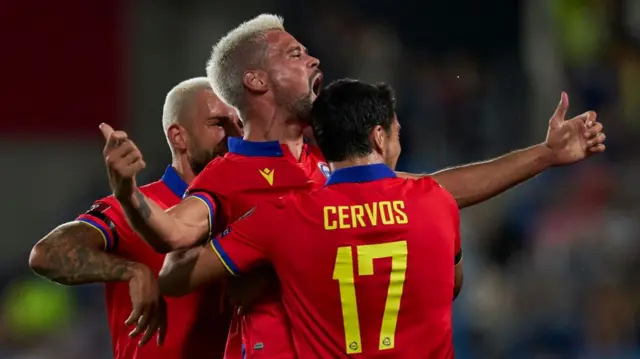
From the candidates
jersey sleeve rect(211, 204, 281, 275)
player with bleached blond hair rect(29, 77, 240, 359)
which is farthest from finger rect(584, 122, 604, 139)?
player with bleached blond hair rect(29, 77, 240, 359)

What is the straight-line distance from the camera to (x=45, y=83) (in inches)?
410

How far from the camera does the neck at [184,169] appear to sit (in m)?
4.26

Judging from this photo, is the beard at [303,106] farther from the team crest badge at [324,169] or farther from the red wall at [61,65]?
the red wall at [61,65]

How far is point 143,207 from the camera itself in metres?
3.19

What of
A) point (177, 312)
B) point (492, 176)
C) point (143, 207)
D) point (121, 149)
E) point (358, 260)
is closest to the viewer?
point (121, 149)

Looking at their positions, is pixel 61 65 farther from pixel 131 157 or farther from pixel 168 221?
pixel 131 157

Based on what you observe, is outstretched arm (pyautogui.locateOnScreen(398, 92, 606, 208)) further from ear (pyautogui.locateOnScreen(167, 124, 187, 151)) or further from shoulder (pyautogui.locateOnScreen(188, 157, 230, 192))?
ear (pyautogui.locateOnScreen(167, 124, 187, 151))

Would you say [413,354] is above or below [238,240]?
below

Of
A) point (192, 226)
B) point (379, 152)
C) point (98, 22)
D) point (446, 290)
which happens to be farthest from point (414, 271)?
point (98, 22)

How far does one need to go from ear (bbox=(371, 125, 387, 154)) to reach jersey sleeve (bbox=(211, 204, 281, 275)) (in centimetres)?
34

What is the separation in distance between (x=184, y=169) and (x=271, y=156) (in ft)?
2.16

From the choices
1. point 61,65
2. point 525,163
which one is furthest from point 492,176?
point 61,65

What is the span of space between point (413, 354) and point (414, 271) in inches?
9.2

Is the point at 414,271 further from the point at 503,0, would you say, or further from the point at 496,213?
the point at 503,0
